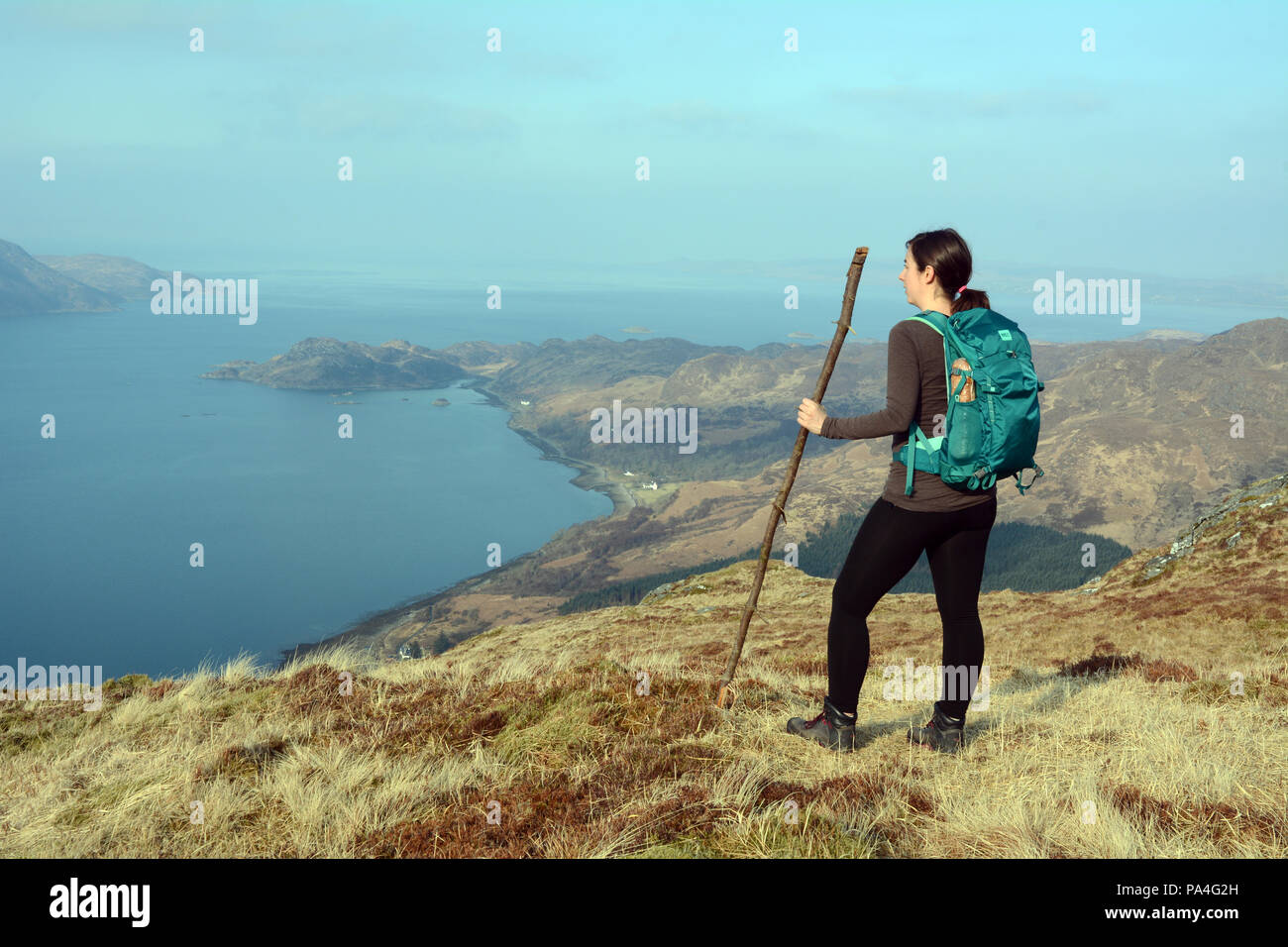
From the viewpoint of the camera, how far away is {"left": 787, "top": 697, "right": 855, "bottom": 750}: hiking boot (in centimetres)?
629

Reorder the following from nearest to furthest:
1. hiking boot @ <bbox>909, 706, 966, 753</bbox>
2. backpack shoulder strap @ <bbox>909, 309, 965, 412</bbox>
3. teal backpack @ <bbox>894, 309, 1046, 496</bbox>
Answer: teal backpack @ <bbox>894, 309, 1046, 496</bbox> → backpack shoulder strap @ <bbox>909, 309, 965, 412</bbox> → hiking boot @ <bbox>909, 706, 966, 753</bbox>

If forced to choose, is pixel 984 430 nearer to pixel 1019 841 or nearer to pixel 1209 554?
pixel 1019 841

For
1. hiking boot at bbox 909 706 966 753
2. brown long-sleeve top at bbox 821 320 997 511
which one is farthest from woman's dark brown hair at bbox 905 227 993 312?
hiking boot at bbox 909 706 966 753

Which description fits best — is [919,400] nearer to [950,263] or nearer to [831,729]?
[950,263]

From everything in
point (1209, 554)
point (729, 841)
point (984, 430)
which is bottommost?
point (1209, 554)

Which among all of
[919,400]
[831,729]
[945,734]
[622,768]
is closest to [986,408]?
[919,400]

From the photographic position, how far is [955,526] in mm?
5523

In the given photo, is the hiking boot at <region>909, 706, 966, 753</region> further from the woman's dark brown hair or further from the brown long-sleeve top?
the woman's dark brown hair

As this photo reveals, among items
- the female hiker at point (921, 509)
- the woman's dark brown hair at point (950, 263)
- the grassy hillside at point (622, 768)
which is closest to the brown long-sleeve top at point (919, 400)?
the female hiker at point (921, 509)

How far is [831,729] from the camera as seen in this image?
21.0ft

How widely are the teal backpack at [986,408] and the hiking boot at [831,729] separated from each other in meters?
2.30

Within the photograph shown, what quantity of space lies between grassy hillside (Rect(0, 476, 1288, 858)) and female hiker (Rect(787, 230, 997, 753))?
Result: 0.99 meters

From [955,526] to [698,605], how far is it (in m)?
45.2
